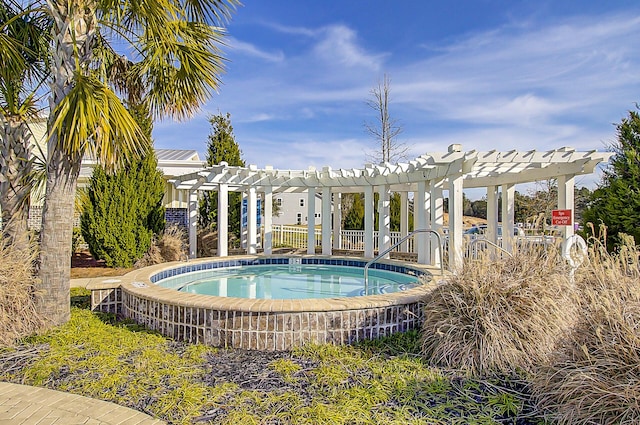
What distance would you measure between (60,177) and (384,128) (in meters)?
18.6

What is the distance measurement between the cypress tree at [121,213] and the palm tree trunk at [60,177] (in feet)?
18.0

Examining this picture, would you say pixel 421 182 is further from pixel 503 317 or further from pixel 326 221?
pixel 503 317

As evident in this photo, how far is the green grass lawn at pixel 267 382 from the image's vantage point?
10.0ft

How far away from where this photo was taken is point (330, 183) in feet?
40.7

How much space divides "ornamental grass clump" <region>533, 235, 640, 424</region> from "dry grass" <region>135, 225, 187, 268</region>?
10576 millimetres

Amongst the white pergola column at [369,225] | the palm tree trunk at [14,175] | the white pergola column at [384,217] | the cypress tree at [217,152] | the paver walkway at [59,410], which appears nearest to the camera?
the paver walkway at [59,410]

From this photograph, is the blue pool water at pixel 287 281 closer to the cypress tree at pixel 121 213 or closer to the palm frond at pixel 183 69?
the cypress tree at pixel 121 213

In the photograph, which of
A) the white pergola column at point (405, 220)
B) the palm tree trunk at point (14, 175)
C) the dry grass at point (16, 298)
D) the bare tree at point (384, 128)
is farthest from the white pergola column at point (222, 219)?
the bare tree at point (384, 128)

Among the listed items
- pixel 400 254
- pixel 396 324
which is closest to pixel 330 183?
pixel 400 254

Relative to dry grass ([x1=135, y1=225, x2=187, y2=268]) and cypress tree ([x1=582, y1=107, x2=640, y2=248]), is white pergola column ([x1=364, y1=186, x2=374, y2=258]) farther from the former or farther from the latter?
dry grass ([x1=135, y1=225, x2=187, y2=268])

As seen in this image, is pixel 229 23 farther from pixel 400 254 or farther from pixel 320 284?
pixel 400 254

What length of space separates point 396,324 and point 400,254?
863 centimetres

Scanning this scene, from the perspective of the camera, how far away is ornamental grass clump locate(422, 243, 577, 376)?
384 cm

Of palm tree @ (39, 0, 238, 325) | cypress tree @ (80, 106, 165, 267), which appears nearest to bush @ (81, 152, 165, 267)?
cypress tree @ (80, 106, 165, 267)
